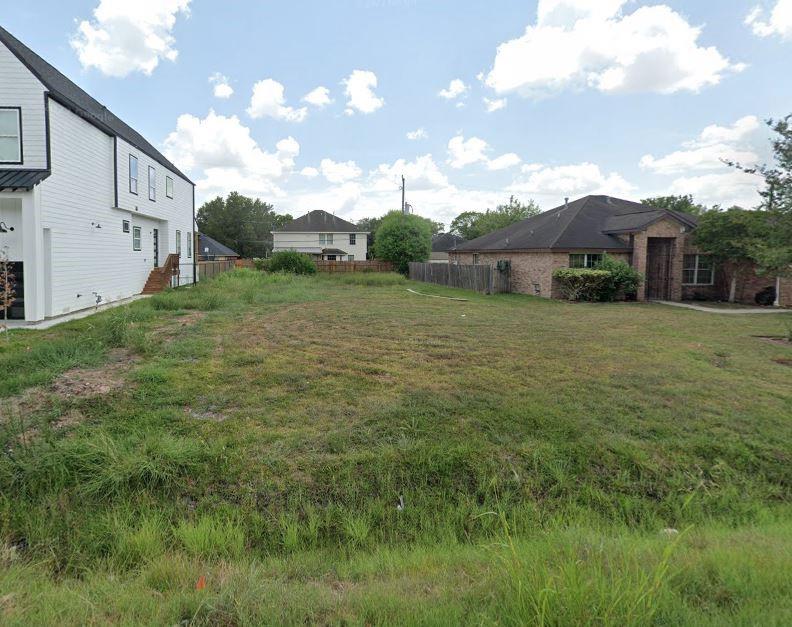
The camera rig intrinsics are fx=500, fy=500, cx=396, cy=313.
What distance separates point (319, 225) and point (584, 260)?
124ft

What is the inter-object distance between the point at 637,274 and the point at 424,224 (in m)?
19.5

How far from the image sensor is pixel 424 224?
124 ft

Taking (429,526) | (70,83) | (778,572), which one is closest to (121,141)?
(70,83)

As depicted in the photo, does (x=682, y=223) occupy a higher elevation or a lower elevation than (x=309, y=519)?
higher

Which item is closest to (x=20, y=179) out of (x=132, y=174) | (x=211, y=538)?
(x=132, y=174)

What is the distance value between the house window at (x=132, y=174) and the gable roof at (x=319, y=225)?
3544cm

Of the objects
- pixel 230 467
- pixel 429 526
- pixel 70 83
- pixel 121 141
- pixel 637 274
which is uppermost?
pixel 70 83

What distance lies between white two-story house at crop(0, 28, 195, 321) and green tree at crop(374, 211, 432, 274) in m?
19.1

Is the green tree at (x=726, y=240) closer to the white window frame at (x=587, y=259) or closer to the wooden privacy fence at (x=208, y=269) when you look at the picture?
the white window frame at (x=587, y=259)

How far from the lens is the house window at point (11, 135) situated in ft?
39.9

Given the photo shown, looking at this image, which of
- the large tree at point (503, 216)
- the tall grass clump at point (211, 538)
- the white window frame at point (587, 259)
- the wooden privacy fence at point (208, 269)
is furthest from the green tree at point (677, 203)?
the tall grass clump at point (211, 538)

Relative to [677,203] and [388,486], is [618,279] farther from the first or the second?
[677,203]

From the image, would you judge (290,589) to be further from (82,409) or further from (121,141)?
(121,141)

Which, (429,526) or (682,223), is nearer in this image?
(429,526)
